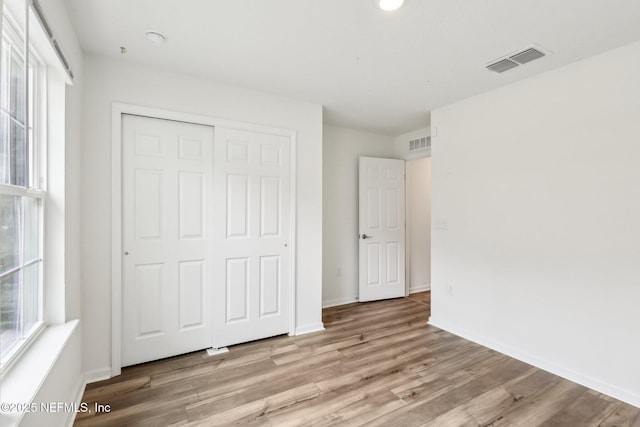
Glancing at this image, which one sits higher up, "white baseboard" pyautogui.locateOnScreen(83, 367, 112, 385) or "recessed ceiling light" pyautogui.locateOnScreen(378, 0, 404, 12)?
"recessed ceiling light" pyautogui.locateOnScreen(378, 0, 404, 12)

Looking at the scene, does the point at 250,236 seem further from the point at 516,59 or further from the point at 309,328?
the point at 516,59

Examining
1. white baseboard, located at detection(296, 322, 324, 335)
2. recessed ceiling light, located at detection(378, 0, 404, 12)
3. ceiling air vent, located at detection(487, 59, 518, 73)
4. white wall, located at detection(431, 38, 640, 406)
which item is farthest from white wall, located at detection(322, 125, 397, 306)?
recessed ceiling light, located at detection(378, 0, 404, 12)

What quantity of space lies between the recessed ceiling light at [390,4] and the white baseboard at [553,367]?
2975mm

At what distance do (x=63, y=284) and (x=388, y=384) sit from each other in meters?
2.32

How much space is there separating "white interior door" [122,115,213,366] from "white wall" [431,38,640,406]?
2.61m

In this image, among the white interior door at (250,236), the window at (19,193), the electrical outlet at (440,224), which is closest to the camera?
the window at (19,193)

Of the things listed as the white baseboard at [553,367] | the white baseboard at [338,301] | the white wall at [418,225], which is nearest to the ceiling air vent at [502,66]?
the white wall at [418,225]

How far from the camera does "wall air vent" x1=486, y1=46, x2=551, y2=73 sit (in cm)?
222

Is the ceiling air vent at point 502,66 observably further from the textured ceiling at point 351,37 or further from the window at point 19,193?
the window at point 19,193

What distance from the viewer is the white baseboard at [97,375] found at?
224cm

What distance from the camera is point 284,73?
2.60 meters

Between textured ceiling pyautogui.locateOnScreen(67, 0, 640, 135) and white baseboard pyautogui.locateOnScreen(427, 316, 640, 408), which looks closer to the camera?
textured ceiling pyautogui.locateOnScreen(67, 0, 640, 135)

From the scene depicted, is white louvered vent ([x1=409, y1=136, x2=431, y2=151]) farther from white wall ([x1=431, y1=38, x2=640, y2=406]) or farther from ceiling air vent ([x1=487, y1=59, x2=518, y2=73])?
ceiling air vent ([x1=487, y1=59, x2=518, y2=73])

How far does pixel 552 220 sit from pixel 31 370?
354cm
